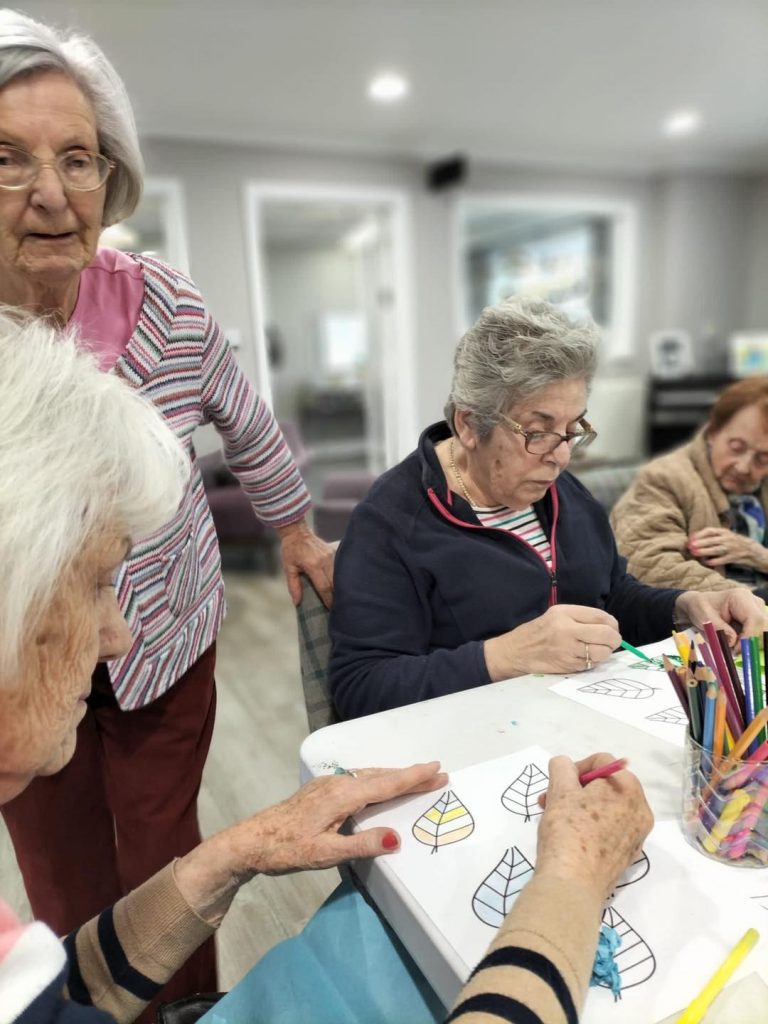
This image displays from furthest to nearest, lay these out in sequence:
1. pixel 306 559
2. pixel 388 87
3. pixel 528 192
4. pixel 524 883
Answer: pixel 528 192 → pixel 388 87 → pixel 306 559 → pixel 524 883

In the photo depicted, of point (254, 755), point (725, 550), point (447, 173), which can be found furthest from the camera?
point (447, 173)

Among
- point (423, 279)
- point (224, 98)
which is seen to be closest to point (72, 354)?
point (224, 98)

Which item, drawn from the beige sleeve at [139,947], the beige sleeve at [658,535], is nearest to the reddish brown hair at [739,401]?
the beige sleeve at [658,535]

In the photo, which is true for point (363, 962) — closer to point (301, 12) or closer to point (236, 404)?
point (236, 404)

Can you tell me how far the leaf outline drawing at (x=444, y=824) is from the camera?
68 centimetres

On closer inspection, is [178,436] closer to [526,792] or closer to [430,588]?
[430,588]

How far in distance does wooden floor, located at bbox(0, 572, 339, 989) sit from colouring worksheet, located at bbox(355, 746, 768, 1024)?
0.28 m

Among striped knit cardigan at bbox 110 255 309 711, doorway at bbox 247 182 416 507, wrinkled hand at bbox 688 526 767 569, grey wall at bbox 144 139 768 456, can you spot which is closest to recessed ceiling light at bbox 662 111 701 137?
grey wall at bbox 144 139 768 456

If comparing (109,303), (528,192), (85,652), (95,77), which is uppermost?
(528,192)

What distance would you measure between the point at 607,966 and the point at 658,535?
4.24 feet

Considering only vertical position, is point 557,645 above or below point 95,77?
below

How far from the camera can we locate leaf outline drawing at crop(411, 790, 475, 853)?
68 cm

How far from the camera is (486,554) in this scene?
3.79 ft

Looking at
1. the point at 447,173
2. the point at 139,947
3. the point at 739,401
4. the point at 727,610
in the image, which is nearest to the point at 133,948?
the point at 139,947
